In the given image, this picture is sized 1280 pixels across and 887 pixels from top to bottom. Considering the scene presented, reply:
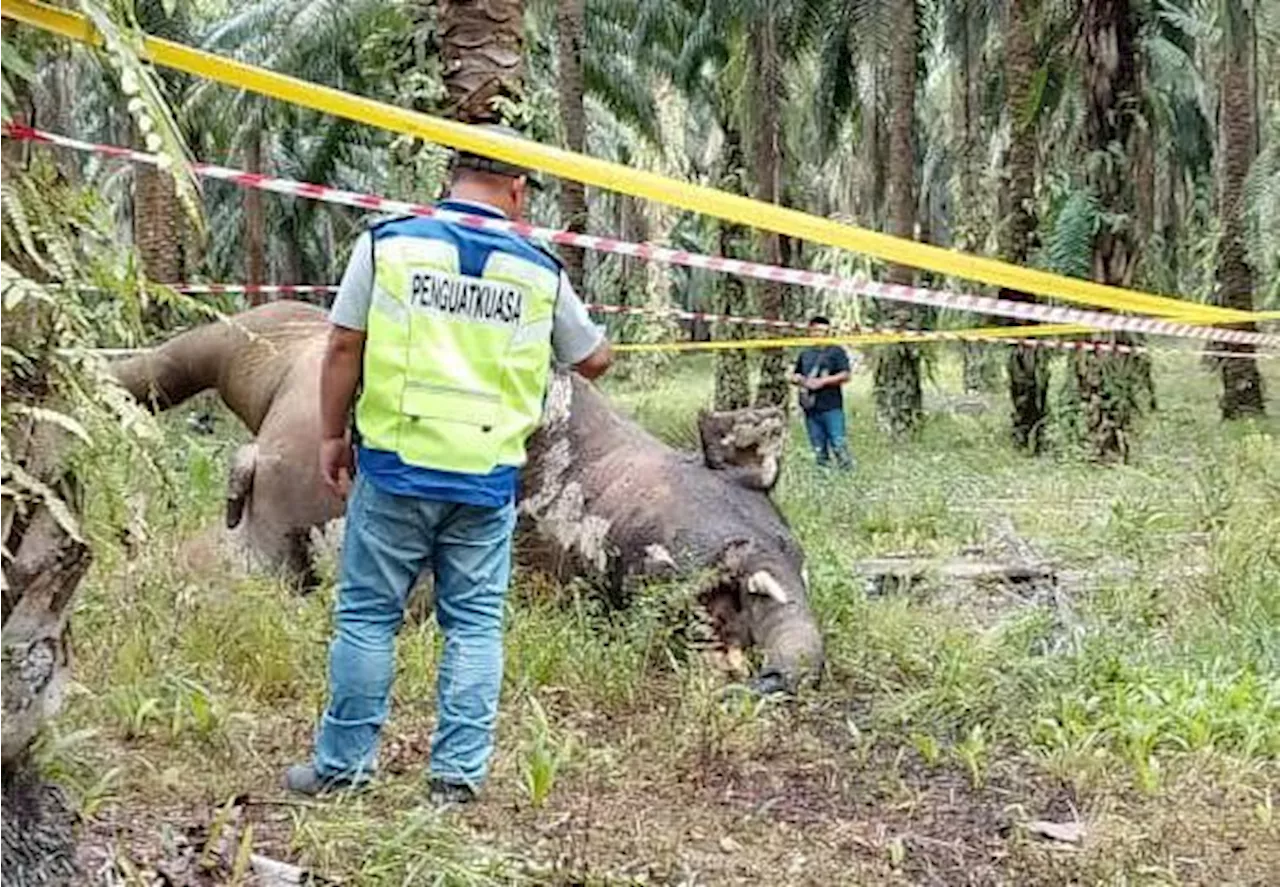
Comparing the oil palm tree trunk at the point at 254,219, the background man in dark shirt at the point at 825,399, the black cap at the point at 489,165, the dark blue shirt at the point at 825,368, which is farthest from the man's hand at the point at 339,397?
the oil palm tree trunk at the point at 254,219

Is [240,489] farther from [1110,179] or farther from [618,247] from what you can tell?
[1110,179]

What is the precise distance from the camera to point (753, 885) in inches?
138

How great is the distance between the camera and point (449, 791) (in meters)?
3.85

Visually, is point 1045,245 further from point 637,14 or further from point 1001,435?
point 637,14

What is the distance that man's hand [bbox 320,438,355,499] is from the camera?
4.20 m

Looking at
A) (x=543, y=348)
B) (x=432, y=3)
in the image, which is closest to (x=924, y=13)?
(x=432, y=3)

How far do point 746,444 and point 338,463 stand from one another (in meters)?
2.16

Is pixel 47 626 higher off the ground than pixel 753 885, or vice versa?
pixel 47 626

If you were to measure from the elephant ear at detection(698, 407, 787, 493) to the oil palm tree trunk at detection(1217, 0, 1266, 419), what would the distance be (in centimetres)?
1045

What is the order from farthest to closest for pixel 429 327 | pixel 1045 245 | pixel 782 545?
pixel 1045 245 → pixel 782 545 → pixel 429 327

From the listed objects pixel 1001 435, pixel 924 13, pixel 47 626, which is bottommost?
pixel 1001 435

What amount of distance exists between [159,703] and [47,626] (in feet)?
4.85

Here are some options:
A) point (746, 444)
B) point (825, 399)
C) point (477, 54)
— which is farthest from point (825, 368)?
point (746, 444)

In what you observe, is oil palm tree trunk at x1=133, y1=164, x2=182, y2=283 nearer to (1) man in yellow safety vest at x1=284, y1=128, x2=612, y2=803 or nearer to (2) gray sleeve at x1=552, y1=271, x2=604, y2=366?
(2) gray sleeve at x1=552, y1=271, x2=604, y2=366
